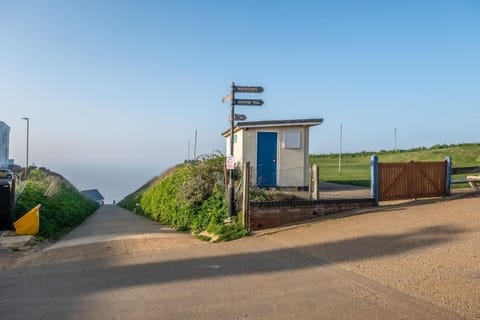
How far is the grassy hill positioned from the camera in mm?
29452

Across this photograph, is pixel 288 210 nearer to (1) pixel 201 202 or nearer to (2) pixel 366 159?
(1) pixel 201 202

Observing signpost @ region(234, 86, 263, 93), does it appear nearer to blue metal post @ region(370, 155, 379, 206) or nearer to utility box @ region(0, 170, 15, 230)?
blue metal post @ region(370, 155, 379, 206)

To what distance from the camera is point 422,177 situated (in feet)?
48.7

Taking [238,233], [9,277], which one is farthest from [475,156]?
[9,277]

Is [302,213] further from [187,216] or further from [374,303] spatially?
[374,303]

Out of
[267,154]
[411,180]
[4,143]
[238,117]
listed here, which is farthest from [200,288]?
[4,143]

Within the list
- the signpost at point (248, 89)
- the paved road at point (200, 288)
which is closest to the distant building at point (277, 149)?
the signpost at point (248, 89)

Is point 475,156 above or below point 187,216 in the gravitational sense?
above

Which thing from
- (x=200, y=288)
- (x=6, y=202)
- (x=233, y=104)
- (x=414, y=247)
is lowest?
(x=200, y=288)

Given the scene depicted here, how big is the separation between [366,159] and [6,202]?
136 feet

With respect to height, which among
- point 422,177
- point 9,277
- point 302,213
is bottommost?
point 9,277

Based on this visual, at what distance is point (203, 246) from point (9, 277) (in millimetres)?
4052

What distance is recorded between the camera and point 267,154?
19781 mm

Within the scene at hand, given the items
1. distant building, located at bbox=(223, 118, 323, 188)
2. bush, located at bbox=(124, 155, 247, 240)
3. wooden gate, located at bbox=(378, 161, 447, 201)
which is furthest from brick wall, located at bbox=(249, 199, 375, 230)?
distant building, located at bbox=(223, 118, 323, 188)
